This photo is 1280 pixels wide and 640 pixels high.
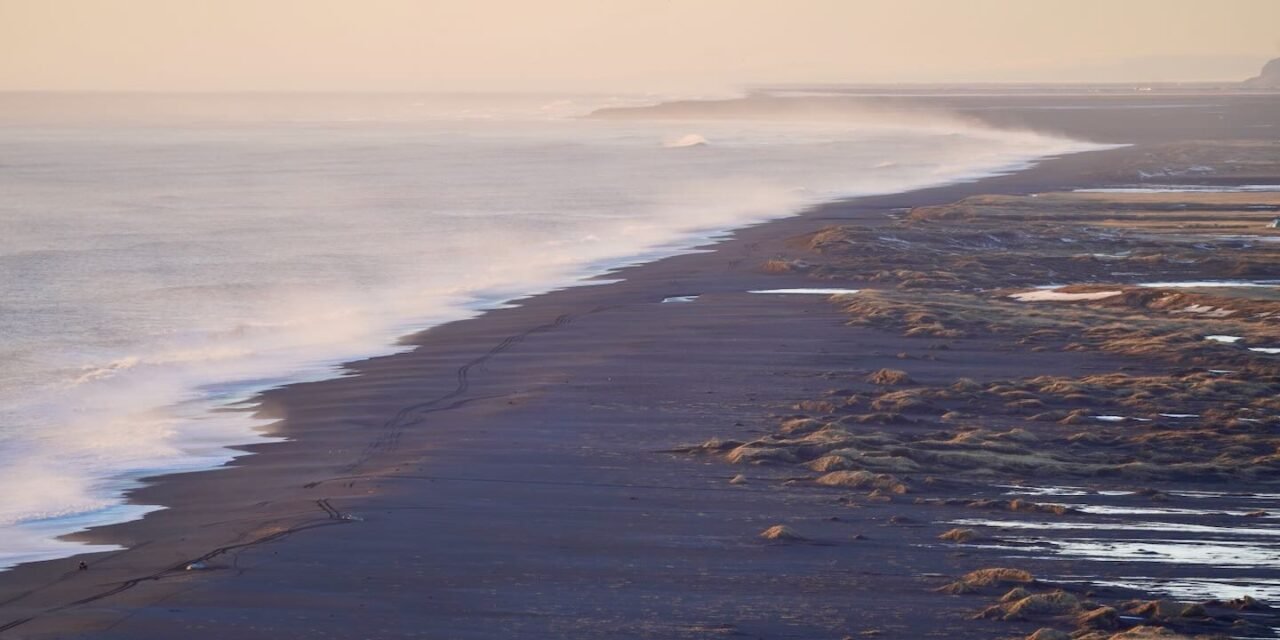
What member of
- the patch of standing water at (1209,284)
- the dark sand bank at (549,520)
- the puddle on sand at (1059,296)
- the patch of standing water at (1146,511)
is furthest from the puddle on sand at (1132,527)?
the patch of standing water at (1209,284)

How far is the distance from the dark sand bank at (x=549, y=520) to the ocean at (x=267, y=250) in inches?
48.9

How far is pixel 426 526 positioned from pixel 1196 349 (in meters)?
12.0

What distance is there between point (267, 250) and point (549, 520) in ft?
97.1

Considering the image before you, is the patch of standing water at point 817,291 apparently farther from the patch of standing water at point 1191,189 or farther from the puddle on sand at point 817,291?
the patch of standing water at point 1191,189

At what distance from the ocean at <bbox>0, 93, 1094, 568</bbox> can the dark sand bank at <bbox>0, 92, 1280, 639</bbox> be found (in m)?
1.24

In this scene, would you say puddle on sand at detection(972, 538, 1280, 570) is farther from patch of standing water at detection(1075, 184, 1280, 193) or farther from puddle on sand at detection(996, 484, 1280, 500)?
patch of standing water at detection(1075, 184, 1280, 193)

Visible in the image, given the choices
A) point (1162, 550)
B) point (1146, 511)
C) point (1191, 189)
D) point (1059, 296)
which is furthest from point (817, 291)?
point (1191, 189)

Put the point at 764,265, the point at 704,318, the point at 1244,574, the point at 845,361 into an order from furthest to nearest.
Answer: the point at 764,265, the point at 704,318, the point at 845,361, the point at 1244,574

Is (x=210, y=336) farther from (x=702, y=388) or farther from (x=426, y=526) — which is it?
(x=426, y=526)

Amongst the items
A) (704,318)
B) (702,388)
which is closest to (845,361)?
(702,388)

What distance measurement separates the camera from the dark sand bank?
32.9ft

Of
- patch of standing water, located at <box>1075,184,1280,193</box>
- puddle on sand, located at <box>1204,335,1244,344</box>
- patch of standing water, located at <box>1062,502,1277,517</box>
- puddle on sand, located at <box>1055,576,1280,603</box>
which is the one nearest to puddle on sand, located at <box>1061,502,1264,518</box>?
patch of standing water, located at <box>1062,502,1277,517</box>

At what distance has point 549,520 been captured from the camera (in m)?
12.4

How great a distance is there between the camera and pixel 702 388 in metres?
17.8
